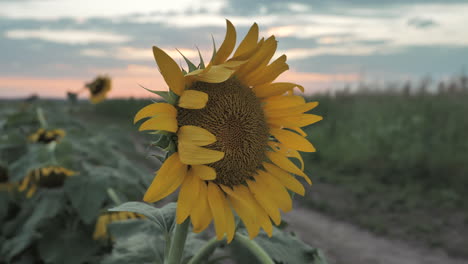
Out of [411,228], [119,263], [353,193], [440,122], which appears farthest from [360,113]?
[119,263]

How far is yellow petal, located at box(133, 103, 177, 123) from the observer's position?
1107 millimetres

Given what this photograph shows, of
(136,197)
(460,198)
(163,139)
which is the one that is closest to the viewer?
(163,139)

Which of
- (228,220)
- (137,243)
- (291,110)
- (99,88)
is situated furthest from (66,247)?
(99,88)

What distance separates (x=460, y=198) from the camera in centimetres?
616

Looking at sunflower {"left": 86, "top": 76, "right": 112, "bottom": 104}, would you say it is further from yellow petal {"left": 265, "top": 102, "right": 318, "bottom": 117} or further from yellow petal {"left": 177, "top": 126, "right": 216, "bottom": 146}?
yellow petal {"left": 177, "top": 126, "right": 216, "bottom": 146}

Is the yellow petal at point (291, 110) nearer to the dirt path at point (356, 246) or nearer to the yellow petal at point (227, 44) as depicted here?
the yellow petal at point (227, 44)

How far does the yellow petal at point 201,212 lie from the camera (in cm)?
117

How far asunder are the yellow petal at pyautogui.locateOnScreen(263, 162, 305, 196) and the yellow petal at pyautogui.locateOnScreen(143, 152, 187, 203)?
0.31 meters

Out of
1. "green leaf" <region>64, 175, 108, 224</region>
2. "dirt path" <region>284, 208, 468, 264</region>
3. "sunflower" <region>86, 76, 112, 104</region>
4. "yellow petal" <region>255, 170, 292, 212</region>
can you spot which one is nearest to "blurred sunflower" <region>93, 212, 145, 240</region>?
"green leaf" <region>64, 175, 108, 224</region>

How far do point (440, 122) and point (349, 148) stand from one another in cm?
195

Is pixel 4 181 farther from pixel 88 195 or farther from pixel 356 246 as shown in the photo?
pixel 356 246

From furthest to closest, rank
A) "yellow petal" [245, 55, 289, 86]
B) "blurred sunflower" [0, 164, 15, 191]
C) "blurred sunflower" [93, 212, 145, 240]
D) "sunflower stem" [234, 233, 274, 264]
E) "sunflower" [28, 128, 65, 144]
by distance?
1. "sunflower" [28, 128, 65, 144]
2. "blurred sunflower" [0, 164, 15, 191]
3. "blurred sunflower" [93, 212, 145, 240]
4. "sunflower stem" [234, 233, 274, 264]
5. "yellow petal" [245, 55, 289, 86]

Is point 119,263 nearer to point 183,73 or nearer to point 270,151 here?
point 270,151

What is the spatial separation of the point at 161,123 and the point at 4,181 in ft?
9.38
